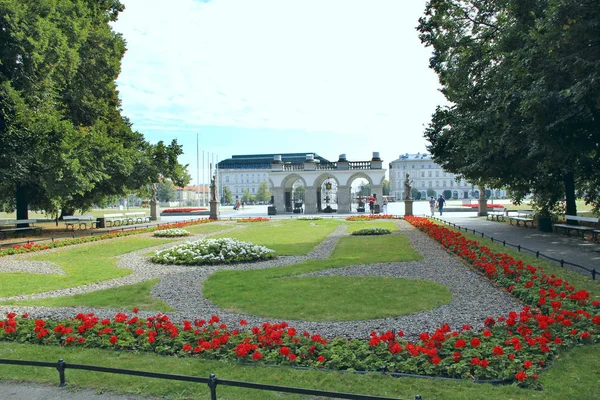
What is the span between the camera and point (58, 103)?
21781 millimetres

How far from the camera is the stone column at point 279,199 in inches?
1877

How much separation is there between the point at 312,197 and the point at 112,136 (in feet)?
81.9

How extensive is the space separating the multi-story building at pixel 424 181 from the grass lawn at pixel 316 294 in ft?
387

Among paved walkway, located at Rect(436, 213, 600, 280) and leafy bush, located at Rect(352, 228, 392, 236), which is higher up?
leafy bush, located at Rect(352, 228, 392, 236)

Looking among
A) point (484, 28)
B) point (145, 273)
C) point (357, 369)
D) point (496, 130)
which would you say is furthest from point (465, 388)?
point (484, 28)

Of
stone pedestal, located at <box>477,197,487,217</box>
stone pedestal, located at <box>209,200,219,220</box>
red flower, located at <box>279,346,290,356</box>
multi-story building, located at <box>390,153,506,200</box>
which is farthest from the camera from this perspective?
multi-story building, located at <box>390,153,506,200</box>

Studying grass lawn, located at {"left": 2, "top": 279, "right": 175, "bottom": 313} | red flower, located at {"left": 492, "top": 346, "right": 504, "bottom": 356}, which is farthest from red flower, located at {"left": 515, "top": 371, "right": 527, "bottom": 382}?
grass lawn, located at {"left": 2, "top": 279, "right": 175, "bottom": 313}

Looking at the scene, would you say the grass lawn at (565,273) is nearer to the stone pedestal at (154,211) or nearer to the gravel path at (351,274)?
the gravel path at (351,274)

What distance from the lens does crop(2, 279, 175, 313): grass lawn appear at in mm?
8516

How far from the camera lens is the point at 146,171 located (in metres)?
25.8

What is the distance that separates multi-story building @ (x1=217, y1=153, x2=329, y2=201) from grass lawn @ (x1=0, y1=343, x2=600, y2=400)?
118 metres

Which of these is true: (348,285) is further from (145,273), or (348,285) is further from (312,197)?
(312,197)

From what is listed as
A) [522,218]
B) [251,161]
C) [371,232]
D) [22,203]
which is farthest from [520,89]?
[251,161]

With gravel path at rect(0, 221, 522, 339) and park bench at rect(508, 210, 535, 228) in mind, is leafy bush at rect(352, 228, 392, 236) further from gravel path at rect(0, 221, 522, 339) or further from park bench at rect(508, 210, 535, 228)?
park bench at rect(508, 210, 535, 228)
